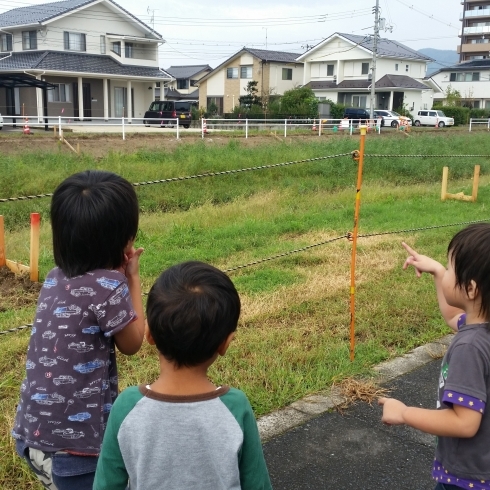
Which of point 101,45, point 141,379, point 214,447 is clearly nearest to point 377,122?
point 101,45

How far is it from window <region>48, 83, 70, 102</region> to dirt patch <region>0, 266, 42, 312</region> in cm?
2704

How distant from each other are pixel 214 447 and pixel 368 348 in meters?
3.05

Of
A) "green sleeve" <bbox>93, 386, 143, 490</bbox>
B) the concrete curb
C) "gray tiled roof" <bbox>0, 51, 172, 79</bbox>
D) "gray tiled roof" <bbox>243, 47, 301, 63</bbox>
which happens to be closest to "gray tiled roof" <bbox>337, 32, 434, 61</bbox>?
"gray tiled roof" <bbox>243, 47, 301, 63</bbox>

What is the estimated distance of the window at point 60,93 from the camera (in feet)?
103

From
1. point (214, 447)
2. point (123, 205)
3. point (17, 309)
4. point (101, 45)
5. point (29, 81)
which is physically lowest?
point (17, 309)

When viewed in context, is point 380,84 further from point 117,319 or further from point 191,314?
point 191,314

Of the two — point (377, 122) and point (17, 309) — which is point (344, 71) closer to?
point (377, 122)

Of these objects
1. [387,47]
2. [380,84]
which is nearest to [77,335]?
[380,84]

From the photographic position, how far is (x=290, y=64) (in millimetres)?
47750

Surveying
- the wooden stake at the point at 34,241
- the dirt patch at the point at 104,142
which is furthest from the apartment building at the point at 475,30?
the wooden stake at the point at 34,241

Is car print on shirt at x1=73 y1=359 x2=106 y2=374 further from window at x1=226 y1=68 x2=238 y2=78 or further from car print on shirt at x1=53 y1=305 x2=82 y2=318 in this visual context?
window at x1=226 y1=68 x2=238 y2=78

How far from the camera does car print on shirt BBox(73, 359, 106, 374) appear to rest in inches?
69.8

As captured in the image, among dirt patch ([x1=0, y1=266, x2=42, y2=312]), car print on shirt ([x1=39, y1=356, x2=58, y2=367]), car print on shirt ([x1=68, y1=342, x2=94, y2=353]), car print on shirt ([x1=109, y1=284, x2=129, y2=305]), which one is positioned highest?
car print on shirt ([x1=109, y1=284, x2=129, y2=305])

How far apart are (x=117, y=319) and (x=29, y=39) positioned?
1351 inches
